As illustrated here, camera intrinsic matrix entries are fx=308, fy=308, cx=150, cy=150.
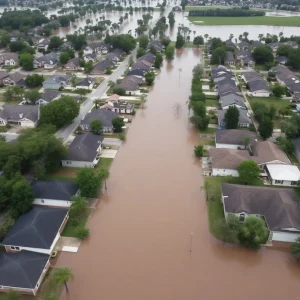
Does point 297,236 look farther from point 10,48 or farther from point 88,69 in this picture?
point 10,48

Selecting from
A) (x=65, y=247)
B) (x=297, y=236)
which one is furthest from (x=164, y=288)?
(x=297, y=236)

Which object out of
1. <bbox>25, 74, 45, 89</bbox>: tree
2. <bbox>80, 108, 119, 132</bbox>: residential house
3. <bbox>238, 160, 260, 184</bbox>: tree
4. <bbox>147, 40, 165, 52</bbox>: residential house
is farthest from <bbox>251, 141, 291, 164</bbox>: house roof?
<bbox>147, 40, 165, 52</bbox>: residential house

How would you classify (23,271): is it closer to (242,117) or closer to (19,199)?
(19,199)

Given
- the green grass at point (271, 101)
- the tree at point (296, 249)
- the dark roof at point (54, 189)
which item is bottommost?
the tree at point (296, 249)

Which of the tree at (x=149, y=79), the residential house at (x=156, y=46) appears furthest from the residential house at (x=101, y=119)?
the residential house at (x=156, y=46)

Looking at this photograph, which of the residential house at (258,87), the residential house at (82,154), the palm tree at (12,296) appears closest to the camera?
the palm tree at (12,296)

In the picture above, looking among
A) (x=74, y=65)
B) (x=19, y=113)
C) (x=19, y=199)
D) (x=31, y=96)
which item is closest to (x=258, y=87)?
(x=31, y=96)

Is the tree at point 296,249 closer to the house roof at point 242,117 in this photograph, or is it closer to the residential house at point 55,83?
the house roof at point 242,117

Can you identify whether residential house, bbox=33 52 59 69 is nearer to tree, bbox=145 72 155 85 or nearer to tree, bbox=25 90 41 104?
tree, bbox=25 90 41 104
